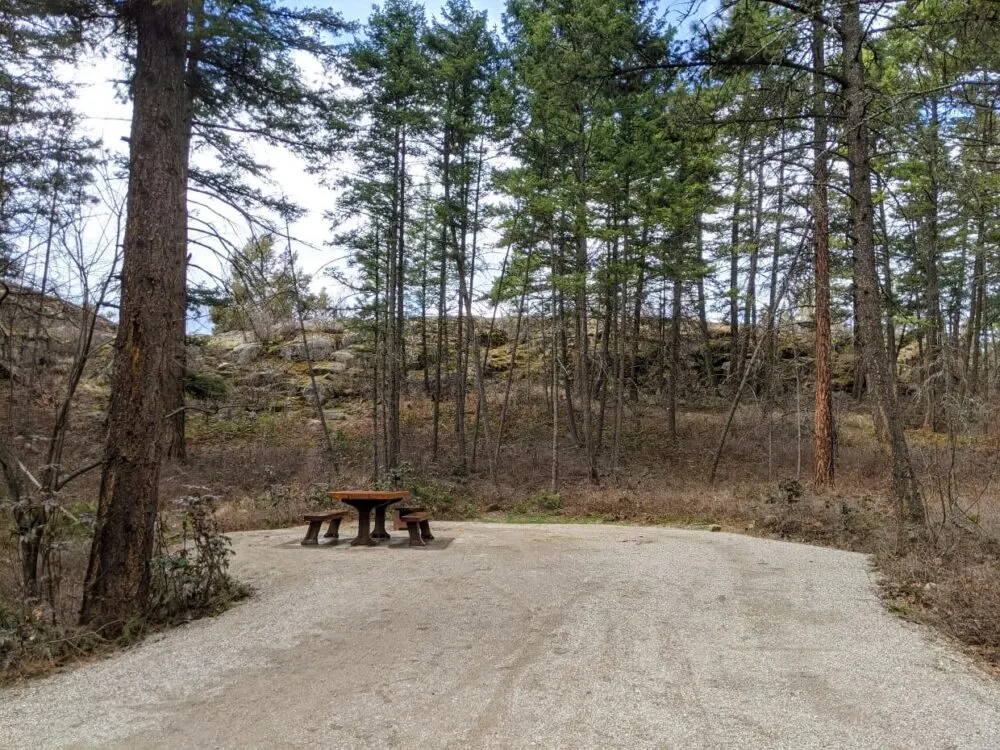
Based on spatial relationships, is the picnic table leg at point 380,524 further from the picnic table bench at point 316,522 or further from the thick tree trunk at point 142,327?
the thick tree trunk at point 142,327

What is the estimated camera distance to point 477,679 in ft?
12.7

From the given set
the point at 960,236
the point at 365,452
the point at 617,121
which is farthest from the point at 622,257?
the point at 960,236

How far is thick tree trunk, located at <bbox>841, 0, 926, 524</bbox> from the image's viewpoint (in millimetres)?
7668

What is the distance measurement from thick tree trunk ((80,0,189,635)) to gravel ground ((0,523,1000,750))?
0.66 metres

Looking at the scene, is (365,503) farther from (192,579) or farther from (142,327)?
(142,327)

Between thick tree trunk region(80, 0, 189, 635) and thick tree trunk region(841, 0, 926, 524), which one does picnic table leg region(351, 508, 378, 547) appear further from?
thick tree trunk region(841, 0, 926, 524)

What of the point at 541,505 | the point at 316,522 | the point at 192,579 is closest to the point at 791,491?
the point at 541,505

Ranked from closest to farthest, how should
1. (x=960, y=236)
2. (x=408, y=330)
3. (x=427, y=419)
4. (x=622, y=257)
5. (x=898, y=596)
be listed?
(x=898, y=596) → (x=622, y=257) → (x=960, y=236) → (x=427, y=419) → (x=408, y=330)

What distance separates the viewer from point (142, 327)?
5016mm

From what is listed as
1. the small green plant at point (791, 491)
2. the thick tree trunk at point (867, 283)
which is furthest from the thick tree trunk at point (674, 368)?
the thick tree trunk at point (867, 283)

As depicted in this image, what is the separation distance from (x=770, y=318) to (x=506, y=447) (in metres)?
10.3

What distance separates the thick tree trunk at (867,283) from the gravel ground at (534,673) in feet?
5.59

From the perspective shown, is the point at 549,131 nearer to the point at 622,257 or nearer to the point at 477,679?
the point at 622,257

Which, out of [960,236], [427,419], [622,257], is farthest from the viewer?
[427,419]
